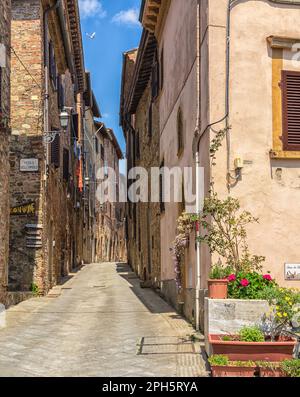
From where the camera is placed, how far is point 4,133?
1352 cm

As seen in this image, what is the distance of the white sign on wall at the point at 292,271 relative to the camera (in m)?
9.90

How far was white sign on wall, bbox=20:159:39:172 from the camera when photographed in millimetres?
17516

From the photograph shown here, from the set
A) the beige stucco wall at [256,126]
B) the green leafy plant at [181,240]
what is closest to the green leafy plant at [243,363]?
the beige stucco wall at [256,126]

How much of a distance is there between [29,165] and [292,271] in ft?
32.1

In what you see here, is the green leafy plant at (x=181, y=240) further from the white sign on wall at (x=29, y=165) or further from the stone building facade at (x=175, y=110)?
the white sign on wall at (x=29, y=165)

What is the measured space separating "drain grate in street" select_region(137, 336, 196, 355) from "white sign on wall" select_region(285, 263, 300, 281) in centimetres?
190

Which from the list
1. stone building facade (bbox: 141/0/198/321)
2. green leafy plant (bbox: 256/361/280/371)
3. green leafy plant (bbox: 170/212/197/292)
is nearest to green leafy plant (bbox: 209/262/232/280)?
green leafy plant (bbox: 256/361/280/371)

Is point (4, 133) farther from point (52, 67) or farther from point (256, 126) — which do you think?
point (52, 67)

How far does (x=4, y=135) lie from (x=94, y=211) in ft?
110

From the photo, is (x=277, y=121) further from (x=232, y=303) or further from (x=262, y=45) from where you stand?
(x=232, y=303)

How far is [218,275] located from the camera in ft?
30.0

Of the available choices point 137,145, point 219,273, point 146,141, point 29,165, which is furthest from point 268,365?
point 137,145

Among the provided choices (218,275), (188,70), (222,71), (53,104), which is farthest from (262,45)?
(53,104)

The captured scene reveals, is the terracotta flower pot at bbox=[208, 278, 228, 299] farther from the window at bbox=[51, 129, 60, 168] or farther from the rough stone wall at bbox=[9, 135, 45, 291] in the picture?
the window at bbox=[51, 129, 60, 168]
